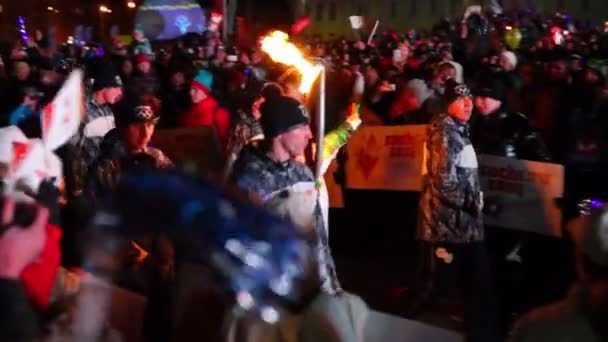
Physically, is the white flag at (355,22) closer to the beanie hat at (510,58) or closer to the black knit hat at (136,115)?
the beanie hat at (510,58)

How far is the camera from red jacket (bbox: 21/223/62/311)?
10.3 ft

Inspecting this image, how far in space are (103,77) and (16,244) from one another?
597 centimetres

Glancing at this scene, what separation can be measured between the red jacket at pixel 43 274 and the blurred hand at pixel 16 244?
0.73ft

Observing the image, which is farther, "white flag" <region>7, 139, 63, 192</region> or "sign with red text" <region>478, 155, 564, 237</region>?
"sign with red text" <region>478, 155, 564, 237</region>

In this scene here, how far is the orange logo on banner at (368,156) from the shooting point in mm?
9578

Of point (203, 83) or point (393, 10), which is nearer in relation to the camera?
point (203, 83)

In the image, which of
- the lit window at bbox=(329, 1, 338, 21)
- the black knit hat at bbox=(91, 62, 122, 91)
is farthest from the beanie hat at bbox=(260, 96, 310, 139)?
the lit window at bbox=(329, 1, 338, 21)

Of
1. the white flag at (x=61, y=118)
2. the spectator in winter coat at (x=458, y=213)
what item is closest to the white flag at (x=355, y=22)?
the spectator in winter coat at (x=458, y=213)

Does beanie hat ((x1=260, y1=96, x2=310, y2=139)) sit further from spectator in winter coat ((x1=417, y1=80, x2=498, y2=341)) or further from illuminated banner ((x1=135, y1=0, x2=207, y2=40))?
illuminated banner ((x1=135, y1=0, x2=207, y2=40))

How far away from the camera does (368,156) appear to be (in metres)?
9.63

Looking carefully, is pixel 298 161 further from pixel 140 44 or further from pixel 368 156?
pixel 140 44

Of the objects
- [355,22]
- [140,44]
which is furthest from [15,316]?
[355,22]

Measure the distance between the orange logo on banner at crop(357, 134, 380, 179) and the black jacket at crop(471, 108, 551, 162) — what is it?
Answer: 1807 mm

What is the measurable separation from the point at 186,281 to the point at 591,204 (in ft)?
12.3
